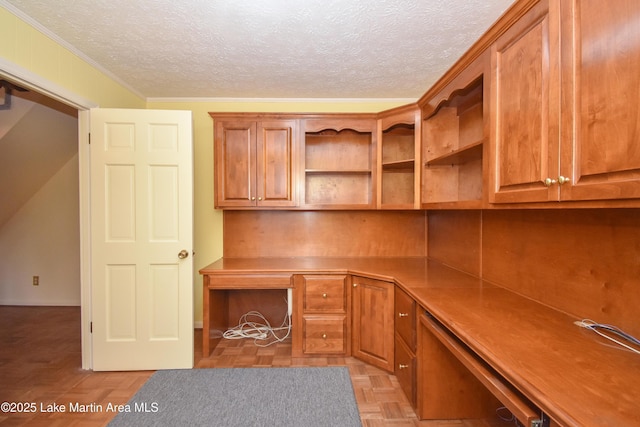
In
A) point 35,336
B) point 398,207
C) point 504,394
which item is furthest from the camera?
point 35,336

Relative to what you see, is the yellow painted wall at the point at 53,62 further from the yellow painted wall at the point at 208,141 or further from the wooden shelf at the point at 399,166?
the wooden shelf at the point at 399,166

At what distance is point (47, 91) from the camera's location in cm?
183

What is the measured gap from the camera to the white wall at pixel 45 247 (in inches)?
143

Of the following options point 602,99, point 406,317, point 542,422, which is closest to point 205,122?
point 406,317

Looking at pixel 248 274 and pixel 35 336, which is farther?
pixel 35 336

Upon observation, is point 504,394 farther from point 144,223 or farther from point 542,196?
point 144,223

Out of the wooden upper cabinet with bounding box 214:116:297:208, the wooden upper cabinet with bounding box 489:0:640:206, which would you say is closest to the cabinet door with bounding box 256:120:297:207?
the wooden upper cabinet with bounding box 214:116:297:208

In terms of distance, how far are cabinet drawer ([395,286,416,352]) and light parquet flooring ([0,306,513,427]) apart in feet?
1.38

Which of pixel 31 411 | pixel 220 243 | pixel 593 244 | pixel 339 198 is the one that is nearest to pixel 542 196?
pixel 593 244

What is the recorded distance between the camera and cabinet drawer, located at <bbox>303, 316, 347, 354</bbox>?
2.32 metres

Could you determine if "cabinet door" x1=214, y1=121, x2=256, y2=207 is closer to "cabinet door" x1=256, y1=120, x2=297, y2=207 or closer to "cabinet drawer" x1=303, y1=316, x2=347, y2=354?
"cabinet door" x1=256, y1=120, x2=297, y2=207

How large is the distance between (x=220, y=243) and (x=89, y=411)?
5.04ft

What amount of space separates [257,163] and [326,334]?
159 cm

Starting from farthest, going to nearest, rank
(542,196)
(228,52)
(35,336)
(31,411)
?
1. (35,336)
2. (228,52)
3. (31,411)
4. (542,196)
